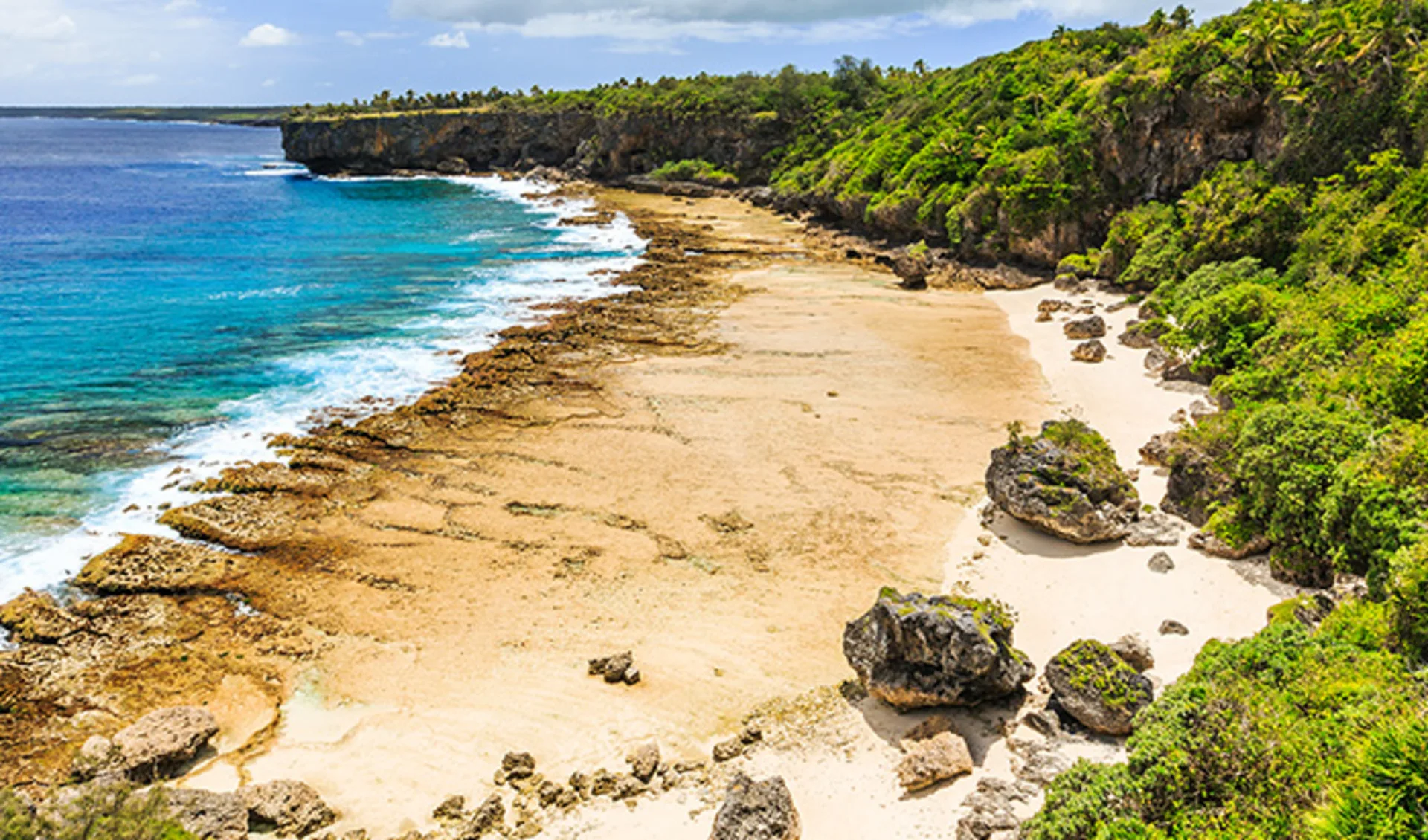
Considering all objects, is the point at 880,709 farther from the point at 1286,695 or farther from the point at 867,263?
the point at 867,263

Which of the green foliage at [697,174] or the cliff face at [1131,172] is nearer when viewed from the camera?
the cliff face at [1131,172]

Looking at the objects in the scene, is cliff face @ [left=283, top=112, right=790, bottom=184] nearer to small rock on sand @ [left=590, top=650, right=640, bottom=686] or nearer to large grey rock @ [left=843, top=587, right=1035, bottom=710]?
small rock on sand @ [left=590, top=650, right=640, bottom=686]

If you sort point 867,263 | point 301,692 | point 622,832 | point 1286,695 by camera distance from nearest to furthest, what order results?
point 1286,695 < point 622,832 < point 301,692 < point 867,263

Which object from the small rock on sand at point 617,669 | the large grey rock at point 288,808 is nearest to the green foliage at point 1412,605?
the small rock on sand at point 617,669

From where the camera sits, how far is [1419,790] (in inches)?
307

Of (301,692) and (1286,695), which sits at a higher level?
(1286,695)

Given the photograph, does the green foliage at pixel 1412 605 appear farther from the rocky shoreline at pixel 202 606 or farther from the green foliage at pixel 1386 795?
the rocky shoreline at pixel 202 606

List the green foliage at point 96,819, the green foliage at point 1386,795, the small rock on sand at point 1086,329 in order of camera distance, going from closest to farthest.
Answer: the green foliage at point 1386,795 → the green foliage at point 96,819 → the small rock on sand at point 1086,329

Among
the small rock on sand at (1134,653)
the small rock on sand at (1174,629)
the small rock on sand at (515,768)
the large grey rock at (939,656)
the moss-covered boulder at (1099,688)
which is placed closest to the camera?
the moss-covered boulder at (1099,688)

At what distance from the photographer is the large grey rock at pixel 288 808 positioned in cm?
1434

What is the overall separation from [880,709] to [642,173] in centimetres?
10509

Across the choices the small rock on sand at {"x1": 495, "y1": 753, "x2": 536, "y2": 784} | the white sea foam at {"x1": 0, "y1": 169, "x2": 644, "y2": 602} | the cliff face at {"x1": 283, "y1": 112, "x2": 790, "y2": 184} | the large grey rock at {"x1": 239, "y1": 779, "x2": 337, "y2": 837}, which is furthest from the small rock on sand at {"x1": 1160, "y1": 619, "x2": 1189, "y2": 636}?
the cliff face at {"x1": 283, "y1": 112, "x2": 790, "y2": 184}

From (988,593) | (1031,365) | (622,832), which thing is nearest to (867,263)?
(1031,365)

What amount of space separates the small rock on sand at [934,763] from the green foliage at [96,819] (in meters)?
11.9
